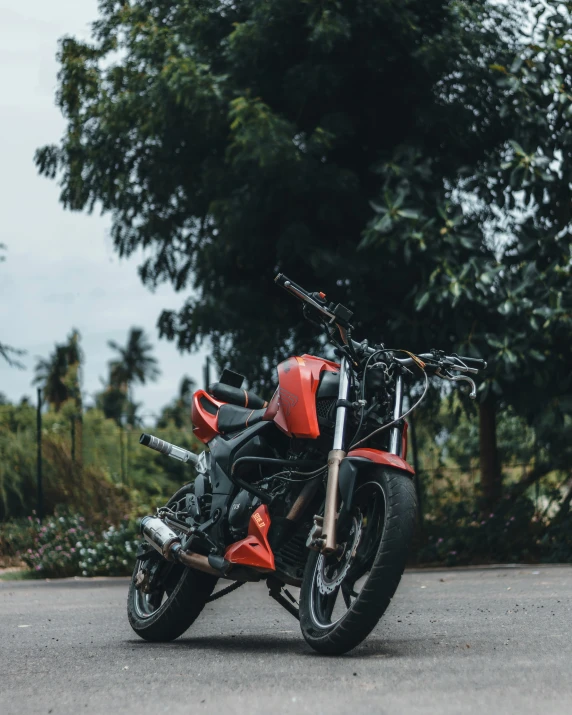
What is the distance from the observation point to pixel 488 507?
45.3ft

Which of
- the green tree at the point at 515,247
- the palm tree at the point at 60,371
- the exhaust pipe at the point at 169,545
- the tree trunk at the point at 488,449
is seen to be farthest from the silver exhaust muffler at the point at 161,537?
the palm tree at the point at 60,371

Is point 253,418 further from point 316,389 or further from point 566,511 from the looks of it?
point 566,511

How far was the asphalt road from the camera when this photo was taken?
12.4 ft

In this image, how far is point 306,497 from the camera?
5.47 metres

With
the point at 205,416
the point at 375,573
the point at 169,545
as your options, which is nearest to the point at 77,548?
the point at 205,416

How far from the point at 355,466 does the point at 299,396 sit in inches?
20.1

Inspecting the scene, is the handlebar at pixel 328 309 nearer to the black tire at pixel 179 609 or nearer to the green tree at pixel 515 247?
the black tire at pixel 179 609

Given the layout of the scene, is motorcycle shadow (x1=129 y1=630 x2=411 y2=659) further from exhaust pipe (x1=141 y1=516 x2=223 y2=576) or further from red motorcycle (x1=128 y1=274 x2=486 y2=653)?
exhaust pipe (x1=141 y1=516 x2=223 y2=576)

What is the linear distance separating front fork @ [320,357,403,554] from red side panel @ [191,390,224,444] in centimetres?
110

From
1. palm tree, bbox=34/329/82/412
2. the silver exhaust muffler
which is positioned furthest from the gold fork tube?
palm tree, bbox=34/329/82/412

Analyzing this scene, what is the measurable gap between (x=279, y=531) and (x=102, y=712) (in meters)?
1.80

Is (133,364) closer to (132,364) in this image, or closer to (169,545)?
(132,364)

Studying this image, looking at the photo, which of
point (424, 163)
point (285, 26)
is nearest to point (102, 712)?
point (424, 163)

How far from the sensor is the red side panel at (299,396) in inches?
208
